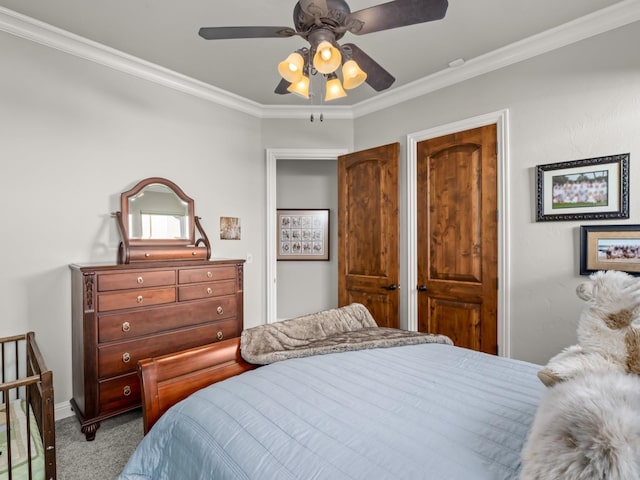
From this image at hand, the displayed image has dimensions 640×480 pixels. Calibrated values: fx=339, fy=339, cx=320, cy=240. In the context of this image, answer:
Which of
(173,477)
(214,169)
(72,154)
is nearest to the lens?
(173,477)

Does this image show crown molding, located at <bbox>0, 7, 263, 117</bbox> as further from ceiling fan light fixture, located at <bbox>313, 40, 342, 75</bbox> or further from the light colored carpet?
the light colored carpet

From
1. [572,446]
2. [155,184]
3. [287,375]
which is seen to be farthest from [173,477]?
[155,184]

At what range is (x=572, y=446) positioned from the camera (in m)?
0.70

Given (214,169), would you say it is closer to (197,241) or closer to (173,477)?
(197,241)

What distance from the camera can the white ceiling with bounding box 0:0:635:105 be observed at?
2.12m

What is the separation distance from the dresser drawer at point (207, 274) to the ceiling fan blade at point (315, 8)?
193 centimetres

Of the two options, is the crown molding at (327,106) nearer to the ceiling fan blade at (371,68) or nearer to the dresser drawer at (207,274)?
the ceiling fan blade at (371,68)

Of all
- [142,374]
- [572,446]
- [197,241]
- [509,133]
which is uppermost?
[509,133]

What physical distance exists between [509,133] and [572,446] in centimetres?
252

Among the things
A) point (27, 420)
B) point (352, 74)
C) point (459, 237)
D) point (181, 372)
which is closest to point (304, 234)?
point (459, 237)

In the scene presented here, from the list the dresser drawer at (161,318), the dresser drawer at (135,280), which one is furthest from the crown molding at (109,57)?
the dresser drawer at (161,318)

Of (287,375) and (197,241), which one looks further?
(197,241)

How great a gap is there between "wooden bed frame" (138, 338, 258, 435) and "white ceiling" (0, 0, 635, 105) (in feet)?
6.75

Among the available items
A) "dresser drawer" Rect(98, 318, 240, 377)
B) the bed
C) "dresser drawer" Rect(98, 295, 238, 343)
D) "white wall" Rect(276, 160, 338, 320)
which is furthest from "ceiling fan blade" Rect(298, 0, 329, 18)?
"white wall" Rect(276, 160, 338, 320)
